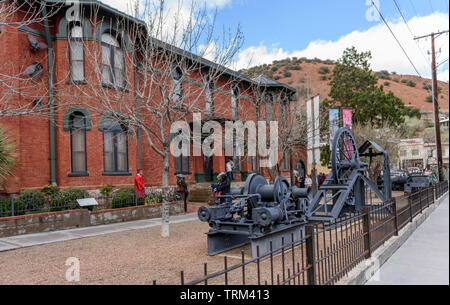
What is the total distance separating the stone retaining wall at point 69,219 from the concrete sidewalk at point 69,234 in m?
0.29

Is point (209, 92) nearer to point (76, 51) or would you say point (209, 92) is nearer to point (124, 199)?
point (124, 199)

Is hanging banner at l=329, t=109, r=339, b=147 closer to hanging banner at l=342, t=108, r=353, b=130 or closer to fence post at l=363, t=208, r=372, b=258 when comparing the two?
hanging banner at l=342, t=108, r=353, b=130

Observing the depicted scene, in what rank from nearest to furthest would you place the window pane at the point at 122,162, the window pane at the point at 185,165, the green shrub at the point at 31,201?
the green shrub at the point at 31,201
the window pane at the point at 122,162
the window pane at the point at 185,165

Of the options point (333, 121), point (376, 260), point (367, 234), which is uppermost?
point (333, 121)

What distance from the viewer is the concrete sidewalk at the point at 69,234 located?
9.11m

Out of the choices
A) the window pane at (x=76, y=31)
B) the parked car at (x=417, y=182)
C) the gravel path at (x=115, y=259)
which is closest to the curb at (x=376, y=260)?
the gravel path at (x=115, y=259)

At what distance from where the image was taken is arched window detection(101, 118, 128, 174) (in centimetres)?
1617

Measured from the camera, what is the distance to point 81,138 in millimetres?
15508

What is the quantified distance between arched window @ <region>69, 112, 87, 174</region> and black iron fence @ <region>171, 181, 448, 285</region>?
417 inches

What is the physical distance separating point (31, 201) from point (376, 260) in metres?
10.4

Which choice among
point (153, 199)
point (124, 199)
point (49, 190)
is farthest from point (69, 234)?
point (153, 199)

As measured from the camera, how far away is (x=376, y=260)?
629 cm

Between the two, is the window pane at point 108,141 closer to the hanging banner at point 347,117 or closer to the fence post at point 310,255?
the fence post at point 310,255

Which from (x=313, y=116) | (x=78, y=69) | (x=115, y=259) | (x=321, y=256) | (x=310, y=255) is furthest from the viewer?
(x=313, y=116)
